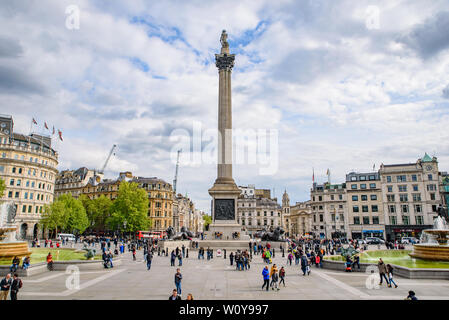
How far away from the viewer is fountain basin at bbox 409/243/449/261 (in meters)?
22.5

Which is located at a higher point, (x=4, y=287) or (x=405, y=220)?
(x=405, y=220)

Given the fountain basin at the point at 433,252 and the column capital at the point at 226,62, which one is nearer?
the fountain basin at the point at 433,252

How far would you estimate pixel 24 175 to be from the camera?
6800 cm

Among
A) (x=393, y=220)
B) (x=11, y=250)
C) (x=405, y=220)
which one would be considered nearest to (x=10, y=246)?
(x=11, y=250)

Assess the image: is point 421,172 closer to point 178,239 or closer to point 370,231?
point 370,231

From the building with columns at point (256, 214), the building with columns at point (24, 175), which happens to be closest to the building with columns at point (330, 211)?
the building with columns at point (256, 214)

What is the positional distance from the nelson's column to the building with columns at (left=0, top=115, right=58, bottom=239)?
4725 cm

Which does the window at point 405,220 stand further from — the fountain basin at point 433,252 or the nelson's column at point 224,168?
the fountain basin at point 433,252

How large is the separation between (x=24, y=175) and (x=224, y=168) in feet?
166

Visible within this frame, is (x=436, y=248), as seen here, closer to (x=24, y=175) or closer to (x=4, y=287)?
(x=4, y=287)

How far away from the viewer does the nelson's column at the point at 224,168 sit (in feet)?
145

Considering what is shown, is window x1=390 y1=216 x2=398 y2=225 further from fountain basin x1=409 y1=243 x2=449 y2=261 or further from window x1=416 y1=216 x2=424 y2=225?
fountain basin x1=409 y1=243 x2=449 y2=261

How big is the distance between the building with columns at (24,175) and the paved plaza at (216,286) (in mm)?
56147

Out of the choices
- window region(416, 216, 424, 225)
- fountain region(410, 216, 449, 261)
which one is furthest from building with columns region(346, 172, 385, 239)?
fountain region(410, 216, 449, 261)
